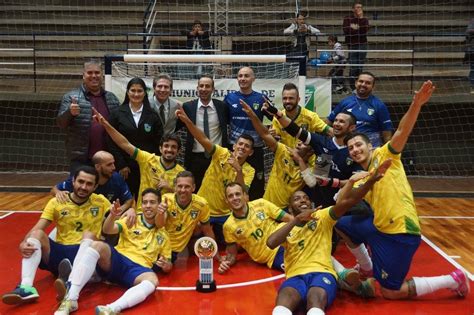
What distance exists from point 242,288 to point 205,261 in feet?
1.60

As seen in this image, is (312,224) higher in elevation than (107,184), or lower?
lower

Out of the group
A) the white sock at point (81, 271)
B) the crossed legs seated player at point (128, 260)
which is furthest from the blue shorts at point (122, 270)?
the white sock at point (81, 271)

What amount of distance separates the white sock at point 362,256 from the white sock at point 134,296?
1861 millimetres

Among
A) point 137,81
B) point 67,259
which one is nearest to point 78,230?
point 67,259

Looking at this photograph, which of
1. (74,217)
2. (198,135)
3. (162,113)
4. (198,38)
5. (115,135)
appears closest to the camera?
(74,217)

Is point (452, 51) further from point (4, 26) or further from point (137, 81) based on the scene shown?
point (4, 26)

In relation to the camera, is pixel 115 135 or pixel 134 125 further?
pixel 134 125

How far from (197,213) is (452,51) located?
9.14m

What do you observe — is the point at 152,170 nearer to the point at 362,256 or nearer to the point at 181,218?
the point at 181,218

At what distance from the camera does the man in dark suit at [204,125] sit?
20.2 feet

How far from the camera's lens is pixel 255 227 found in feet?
17.1

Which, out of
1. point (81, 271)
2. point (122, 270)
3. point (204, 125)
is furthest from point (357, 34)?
point (81, 271)

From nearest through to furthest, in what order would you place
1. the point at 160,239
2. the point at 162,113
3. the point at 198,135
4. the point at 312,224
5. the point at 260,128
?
the point at 312,224 < the point at 160,239 < the point at 198,135 < the point at 260,128 < the point at 162,113

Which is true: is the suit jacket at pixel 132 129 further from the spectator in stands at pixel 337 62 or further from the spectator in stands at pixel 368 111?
the spectator in stands at pixel 337 62
